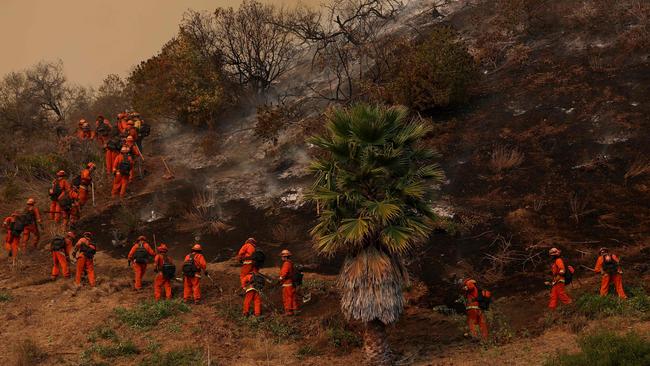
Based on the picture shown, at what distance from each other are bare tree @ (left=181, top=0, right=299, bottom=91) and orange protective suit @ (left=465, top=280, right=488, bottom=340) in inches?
640

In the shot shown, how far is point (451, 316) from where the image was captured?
12.8 metres

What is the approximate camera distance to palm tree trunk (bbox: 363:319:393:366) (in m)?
10.7

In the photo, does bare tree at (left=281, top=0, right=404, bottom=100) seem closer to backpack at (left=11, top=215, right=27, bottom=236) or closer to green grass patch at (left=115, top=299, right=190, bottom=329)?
green grass patch at (left=115, top=299, right=190, bottom=329)

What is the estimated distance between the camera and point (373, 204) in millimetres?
10352

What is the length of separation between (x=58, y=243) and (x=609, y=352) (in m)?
12.6

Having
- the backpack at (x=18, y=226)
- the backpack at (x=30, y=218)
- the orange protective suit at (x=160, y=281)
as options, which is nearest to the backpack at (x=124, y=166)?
the backpack at (x=30, y=218)

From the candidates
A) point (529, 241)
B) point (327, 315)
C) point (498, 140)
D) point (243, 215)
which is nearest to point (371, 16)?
point (498, 140)

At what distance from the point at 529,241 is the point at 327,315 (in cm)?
553

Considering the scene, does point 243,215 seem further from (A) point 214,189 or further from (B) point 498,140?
(B) point 498,140

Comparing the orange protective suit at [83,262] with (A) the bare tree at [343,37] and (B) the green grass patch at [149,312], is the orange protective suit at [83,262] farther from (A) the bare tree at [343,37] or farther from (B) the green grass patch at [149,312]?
(A) the bare tree at [343,37]

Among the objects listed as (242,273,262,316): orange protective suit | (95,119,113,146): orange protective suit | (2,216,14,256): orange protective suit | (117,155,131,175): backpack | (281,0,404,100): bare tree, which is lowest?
(242,273,262,316): orange protective suit

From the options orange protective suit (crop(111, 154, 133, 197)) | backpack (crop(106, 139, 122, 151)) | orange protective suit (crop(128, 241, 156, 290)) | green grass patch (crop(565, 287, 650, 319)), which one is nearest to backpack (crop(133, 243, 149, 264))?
orange protective suit (crop(128, 241, 156, 290))

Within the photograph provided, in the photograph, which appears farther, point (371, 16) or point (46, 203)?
point (371, 16)

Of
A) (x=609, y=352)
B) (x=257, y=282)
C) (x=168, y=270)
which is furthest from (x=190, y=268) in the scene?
(x=609, y=352)
